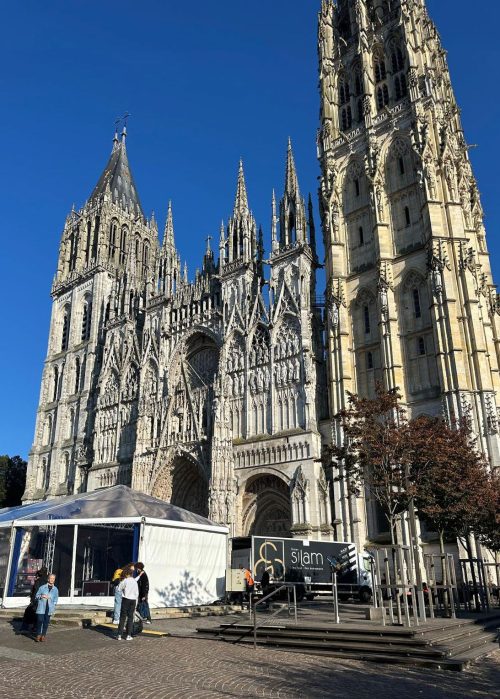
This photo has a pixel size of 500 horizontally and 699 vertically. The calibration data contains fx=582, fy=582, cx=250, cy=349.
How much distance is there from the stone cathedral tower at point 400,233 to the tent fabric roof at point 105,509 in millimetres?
11940

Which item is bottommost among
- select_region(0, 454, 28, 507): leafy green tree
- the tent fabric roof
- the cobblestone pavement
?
the cobblestone pavement

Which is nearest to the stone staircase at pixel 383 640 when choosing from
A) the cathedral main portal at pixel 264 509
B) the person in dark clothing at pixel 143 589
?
the person in dark clothing at pixel 143 589

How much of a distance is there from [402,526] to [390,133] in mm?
24354

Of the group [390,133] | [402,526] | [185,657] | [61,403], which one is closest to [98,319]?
[61,403]

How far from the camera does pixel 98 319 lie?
50.7 meters

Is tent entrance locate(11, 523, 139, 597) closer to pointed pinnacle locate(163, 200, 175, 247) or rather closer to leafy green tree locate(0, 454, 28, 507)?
pointed pinnacle locate(163, 200, 175, 247)

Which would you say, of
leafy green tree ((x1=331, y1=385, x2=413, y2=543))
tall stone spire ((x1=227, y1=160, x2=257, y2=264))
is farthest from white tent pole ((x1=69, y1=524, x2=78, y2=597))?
tall stone spire ((x1=227, y1=160, x2=257, y2=264))

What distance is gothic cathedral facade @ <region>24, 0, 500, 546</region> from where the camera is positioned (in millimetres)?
31375

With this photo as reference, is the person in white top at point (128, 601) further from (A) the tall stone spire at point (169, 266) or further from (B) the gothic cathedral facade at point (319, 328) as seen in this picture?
(A) the tall stone spire at point (169, 266)

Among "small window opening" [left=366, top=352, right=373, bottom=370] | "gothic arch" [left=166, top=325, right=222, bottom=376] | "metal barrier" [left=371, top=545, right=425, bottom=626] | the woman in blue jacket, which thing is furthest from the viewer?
"gothic arch" [left=166, top=325, right=222, bottom=376]

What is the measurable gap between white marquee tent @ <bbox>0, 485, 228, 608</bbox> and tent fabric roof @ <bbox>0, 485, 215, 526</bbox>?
0.03 meters

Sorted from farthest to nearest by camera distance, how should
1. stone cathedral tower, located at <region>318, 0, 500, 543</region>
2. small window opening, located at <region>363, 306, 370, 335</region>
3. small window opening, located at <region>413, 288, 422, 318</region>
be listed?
1. small window opening, located at <region>363, 306, 370, 335</region>
2. small window opening, located at <region>413, 288, 422, 318</region>
3. stone cathedral tower, located at <region>318, 0, 500, 543</region>

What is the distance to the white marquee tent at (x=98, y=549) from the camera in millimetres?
19453

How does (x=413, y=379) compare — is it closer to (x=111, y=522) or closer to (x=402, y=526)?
(x=402, y=526)
